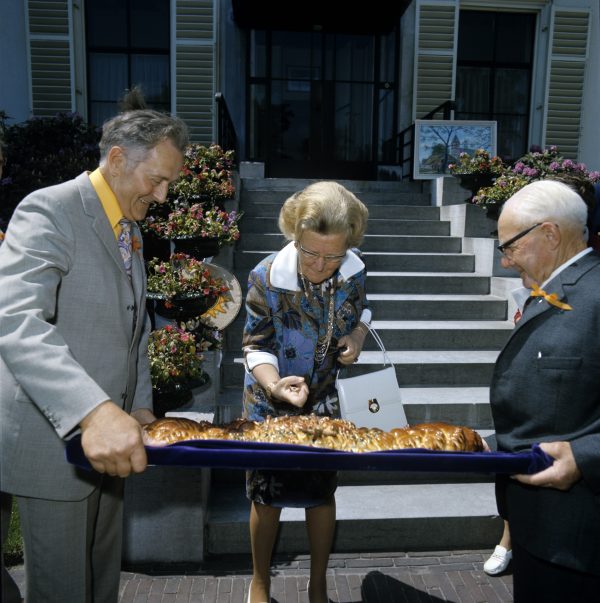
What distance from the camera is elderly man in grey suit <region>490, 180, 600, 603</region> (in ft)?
5.01

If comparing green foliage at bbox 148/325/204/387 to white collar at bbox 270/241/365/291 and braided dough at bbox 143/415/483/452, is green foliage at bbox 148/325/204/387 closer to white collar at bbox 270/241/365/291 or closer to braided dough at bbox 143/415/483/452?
white collar at bbox 270/241/365/291

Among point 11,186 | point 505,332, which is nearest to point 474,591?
point 505,332

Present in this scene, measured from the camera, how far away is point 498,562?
123 inches

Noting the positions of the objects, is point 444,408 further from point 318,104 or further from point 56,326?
point 318,104

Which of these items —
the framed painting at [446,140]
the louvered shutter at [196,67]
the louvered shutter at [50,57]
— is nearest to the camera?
the framed painting at [446,140]

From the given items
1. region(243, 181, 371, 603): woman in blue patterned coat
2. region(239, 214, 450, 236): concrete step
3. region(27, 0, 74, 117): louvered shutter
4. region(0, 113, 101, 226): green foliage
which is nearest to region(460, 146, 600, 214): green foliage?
region(239, 214, 450, 236): concrete step

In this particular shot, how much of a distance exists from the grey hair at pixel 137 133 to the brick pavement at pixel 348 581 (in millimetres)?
2278

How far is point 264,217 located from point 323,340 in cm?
483

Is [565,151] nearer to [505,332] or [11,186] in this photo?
[505,332]

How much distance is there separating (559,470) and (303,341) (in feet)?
3.82

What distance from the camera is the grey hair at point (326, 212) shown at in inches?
86.1

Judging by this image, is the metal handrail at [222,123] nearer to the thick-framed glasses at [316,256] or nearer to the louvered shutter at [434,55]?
the louvered shutter at [434,55]

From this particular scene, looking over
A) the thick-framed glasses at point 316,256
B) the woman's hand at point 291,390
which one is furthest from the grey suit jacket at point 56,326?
the thick-framed glasses at point 316,256

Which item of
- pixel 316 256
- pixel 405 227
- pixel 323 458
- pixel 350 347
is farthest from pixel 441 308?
pixel 323 458
